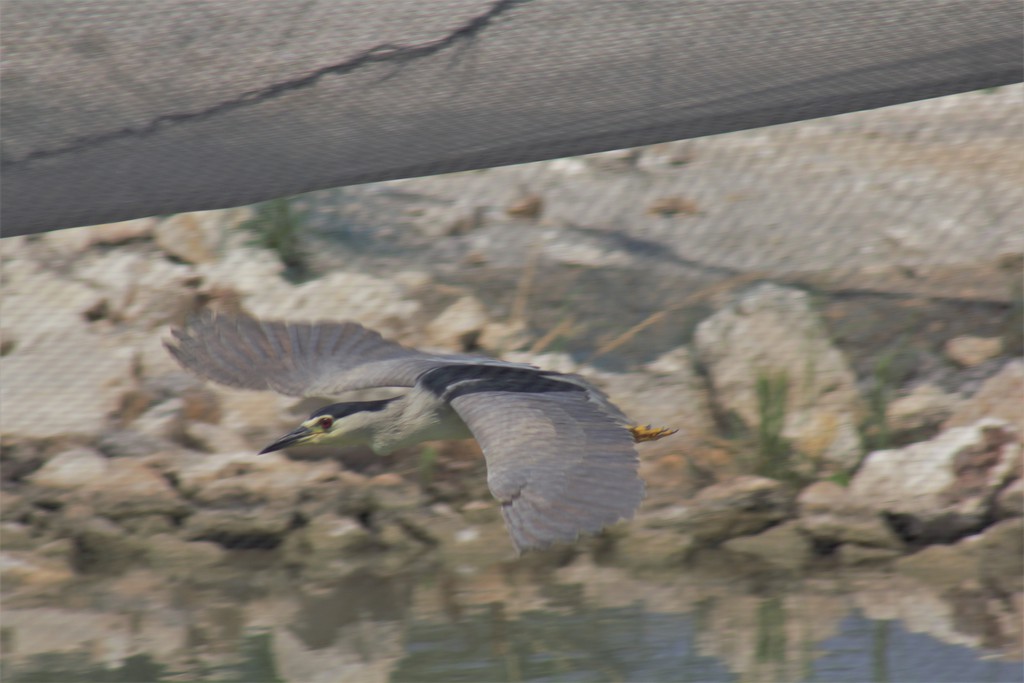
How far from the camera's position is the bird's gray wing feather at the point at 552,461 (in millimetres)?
1986

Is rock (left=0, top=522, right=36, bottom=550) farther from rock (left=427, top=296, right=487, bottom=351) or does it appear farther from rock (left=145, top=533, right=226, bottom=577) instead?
rock (left=427, top=296, right=487, bottom=351)

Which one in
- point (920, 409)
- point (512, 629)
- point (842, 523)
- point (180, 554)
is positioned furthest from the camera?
point (920, 409)

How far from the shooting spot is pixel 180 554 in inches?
151

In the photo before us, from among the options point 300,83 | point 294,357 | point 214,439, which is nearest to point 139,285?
point 214,439

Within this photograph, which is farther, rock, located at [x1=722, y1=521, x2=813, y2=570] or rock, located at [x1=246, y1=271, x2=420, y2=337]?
rock, located at [x1=246, y1=271, x2=420, y2=337]

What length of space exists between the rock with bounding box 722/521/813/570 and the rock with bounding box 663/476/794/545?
20mm

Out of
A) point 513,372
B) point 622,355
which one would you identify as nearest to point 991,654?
point 513,372

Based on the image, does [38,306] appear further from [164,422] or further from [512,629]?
[512,629]

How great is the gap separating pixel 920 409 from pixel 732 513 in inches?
26.0

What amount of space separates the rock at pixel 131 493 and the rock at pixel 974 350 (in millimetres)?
2239

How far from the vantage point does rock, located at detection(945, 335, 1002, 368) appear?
4074 millimetres

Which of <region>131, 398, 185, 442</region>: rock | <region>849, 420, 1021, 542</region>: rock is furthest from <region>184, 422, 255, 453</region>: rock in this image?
<region>849, 420, 1021, 542</region>: rock

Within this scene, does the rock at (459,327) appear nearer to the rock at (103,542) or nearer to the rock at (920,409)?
Result: the rock at (103,542)

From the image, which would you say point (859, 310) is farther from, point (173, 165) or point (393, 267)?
point (173, 165)
